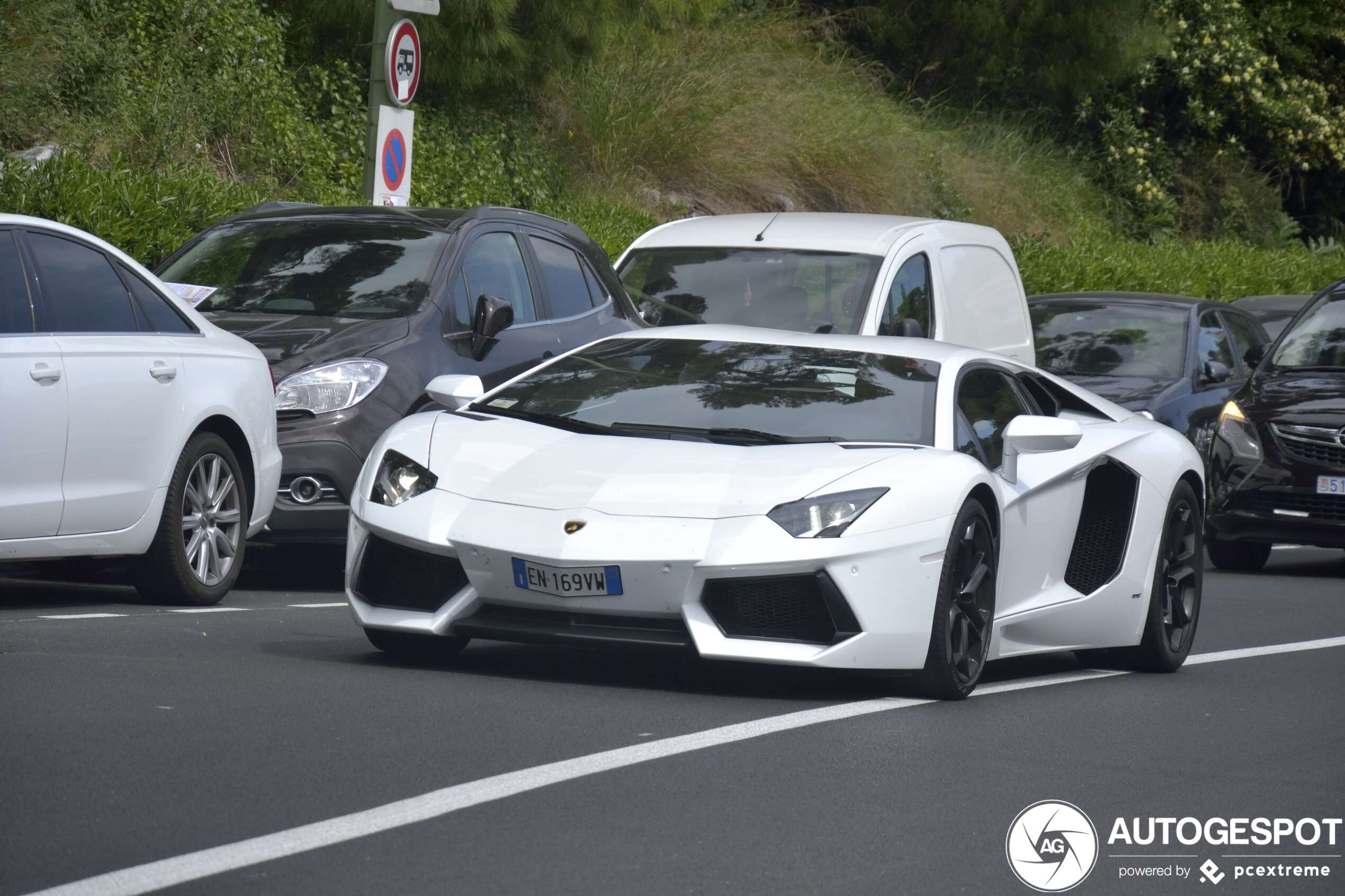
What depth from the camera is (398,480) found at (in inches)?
279

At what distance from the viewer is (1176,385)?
14.5 metres

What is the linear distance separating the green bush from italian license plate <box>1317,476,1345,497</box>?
7.78m

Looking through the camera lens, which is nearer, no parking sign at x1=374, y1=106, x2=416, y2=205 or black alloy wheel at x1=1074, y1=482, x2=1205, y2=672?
black alloy wheel at x1=1074, y1=482, x2=1205, y2=672

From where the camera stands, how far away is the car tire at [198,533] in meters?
8.63

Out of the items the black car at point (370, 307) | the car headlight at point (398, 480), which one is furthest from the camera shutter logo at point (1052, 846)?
the black car at point (370, 307)

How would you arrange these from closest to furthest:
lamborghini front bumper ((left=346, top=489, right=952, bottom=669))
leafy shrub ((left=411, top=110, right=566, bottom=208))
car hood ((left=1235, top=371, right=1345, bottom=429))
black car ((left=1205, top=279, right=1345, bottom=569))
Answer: lamborghini front bumper ((left=346, top=489, right=952, bottom=669)), black car ((left=1205, top=279, right=1345, bottom=569)), car hood ((left=1235, top=371, right=1345, bottom=429)), leafy shrub ((left=411, top=110, right=566, bottom=208))

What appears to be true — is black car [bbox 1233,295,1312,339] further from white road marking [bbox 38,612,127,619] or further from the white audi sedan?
white road marking [bbox 38,612,127,619]

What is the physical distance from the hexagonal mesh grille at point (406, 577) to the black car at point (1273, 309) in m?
14.6

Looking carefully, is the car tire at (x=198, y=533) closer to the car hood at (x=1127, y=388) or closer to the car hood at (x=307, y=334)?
the car hood at (x=307, y=334)

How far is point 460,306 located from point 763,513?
4.51m

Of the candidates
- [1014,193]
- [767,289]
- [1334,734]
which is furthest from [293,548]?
[1014,193]

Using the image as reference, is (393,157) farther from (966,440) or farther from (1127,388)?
(966,440)

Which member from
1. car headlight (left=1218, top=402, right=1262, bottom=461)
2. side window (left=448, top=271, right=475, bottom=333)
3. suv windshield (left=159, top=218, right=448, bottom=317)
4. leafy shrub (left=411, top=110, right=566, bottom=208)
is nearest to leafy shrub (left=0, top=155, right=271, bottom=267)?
suv windshield (left=159, top=218, right=448, bottom=317)

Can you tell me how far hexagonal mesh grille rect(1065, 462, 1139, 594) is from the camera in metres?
8.12
